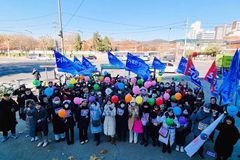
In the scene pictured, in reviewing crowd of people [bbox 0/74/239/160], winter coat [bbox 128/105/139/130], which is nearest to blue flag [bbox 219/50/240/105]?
crowd of people [bbox 0/74/239/160]

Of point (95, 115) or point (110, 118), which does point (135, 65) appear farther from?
point (95, 115)

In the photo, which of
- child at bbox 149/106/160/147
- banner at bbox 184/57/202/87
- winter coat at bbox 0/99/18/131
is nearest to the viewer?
child at bbox 149/106/160/147

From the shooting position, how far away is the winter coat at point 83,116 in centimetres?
504

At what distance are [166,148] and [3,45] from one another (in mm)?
75500

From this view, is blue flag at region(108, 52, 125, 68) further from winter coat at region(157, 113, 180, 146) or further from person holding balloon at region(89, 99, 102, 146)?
winter coat at region(157, 113, 180, 146)

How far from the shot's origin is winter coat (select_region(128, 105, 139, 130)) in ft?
16.4

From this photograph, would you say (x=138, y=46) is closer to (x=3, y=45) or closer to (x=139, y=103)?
(x=3, y=45)

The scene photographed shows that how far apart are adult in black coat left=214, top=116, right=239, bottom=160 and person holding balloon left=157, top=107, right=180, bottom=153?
1.01 metres

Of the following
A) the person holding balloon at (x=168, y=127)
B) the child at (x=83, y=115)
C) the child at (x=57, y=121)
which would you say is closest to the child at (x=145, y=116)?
the person holding balloon at (x=168, y=127)

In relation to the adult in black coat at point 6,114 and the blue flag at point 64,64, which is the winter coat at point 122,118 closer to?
the adult in black coat at point 6,114

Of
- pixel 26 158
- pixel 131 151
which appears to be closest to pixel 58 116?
pixel 26 158

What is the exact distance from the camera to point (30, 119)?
16.3 feet

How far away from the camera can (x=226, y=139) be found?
13.1 feet

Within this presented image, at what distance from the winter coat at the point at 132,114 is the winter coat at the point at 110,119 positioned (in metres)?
0.46
